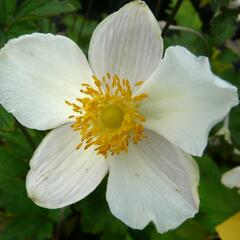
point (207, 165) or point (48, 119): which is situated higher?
point (48, 119)

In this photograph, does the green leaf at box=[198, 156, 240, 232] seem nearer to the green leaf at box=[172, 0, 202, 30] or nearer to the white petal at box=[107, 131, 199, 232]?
the white petal at box=[107, 131, 199, 232]

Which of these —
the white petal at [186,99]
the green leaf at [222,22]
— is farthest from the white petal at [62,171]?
the green leaf at [222,22]

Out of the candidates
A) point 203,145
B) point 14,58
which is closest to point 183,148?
point 203,145

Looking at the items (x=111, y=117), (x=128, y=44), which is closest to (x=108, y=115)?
(x=111, y=117)

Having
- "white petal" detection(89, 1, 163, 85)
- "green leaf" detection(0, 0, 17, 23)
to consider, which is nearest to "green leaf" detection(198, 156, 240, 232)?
"white petal" detection(89, 1, 163, 85)

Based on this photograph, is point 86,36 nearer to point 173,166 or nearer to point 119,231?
point 119,231

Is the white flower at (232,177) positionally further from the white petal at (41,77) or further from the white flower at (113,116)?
the white petal at (41,77)

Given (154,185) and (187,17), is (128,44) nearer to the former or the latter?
(154,185)
